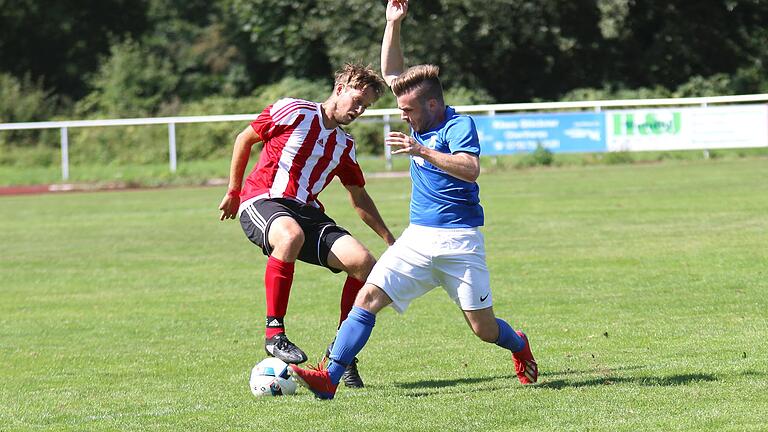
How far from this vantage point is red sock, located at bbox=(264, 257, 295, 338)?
712cm

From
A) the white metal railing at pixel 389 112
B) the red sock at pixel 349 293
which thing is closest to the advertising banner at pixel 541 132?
the white metal railing at pixel 389 112

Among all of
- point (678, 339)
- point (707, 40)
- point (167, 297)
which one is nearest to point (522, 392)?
point (678, 339)

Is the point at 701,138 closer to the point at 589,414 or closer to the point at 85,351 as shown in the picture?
the point at 85,351

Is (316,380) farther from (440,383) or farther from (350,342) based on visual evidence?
(440,383)

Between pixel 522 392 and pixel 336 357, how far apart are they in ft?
3.38

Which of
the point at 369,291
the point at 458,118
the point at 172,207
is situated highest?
the point at 458,118

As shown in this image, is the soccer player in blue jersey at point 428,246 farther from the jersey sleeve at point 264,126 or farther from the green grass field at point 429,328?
the jersey sleeve at point 264,126

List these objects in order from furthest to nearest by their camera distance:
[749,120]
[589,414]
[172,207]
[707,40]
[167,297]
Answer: [707,40] → [749,120] → [172,207] → [167,297] → [589,414]

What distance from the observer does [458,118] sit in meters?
6.35

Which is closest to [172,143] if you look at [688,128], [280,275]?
[688,128]

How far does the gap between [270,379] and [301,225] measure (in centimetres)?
108

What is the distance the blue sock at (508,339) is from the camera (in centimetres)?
671

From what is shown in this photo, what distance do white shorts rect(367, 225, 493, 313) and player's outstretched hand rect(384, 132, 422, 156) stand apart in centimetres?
64

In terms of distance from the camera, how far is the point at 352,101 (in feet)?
23.3
